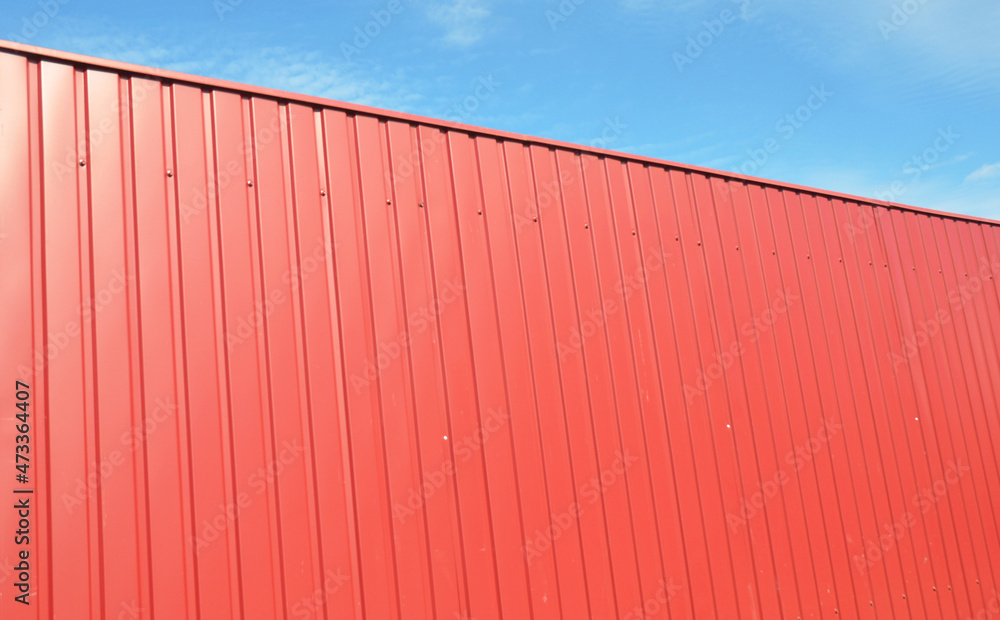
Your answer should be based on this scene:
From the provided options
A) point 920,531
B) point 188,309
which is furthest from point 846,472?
point 188,309

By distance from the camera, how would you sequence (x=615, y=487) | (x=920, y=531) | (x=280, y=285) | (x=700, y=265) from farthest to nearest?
1. (x=920, y=531)
2. (x=700, y=265)
3. (x=615, y=487)
4. (x=280, y=285)

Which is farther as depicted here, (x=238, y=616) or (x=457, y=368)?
(x=457, y=368)

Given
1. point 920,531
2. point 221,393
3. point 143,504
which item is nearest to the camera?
point 143,504

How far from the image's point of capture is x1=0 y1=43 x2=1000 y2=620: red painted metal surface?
8.67 ft

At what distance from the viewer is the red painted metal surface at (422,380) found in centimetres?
264

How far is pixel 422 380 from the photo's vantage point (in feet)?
10.6

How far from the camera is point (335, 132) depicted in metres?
3.33

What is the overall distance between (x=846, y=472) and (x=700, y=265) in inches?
59.8

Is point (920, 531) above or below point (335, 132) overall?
below

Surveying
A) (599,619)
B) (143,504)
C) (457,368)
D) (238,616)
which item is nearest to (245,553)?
(238,616)

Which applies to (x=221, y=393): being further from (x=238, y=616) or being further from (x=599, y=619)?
(x=599, y=619)

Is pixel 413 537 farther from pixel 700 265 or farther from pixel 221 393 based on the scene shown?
pixel 700 265

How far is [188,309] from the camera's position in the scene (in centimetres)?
283

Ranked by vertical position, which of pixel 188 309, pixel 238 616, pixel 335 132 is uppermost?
pixel 335 132
